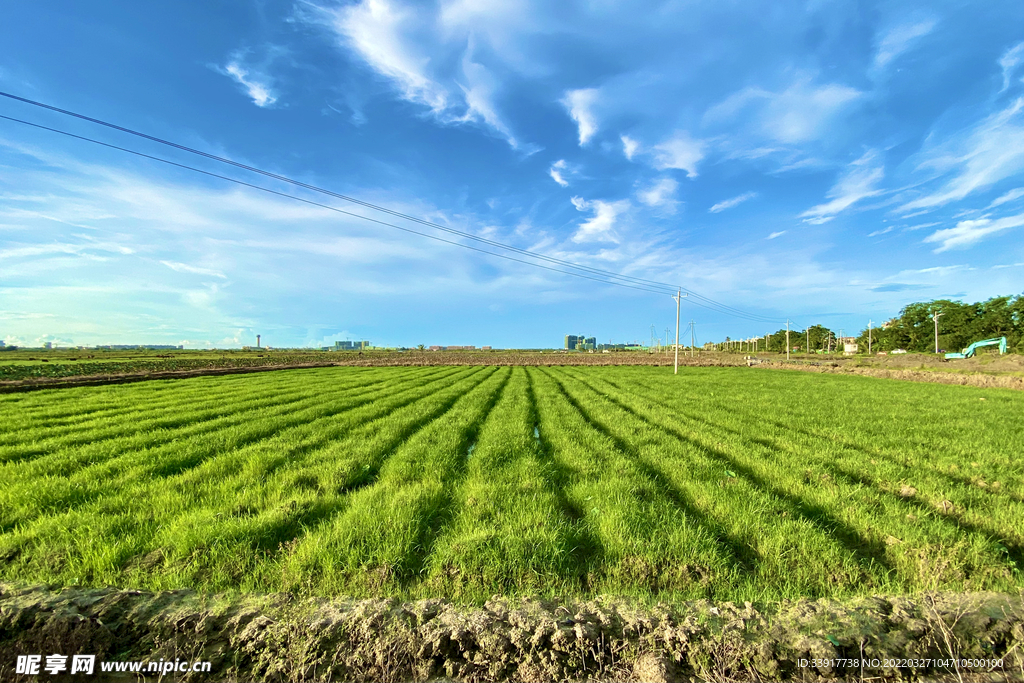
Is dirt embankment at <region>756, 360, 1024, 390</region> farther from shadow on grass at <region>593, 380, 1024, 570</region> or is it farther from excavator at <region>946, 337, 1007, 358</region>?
excavator at <region>946, 337, 1007, 358</region>

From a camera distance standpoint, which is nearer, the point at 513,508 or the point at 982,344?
the point at 513,508

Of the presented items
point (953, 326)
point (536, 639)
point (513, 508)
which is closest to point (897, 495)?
point (513, 508)

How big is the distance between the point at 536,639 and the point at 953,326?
127987 millimetres

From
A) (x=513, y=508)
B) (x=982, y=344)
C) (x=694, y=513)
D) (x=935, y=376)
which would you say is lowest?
(x=694, y=513)

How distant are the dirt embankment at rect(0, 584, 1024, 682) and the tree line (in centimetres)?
10135

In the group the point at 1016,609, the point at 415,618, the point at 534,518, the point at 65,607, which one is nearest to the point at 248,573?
the point at 65,607

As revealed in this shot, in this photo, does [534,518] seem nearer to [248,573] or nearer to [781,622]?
[781,622]

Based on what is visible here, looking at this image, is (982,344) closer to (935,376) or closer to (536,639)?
(935,376)

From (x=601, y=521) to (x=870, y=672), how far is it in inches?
103

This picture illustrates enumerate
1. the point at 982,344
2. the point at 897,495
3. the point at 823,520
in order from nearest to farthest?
the point at 823,520 → the point at 897,495 → the point at 982,344

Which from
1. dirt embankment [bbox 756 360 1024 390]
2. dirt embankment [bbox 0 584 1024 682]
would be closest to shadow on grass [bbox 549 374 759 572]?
dirt embankment [bbox 0 584 1024 682]

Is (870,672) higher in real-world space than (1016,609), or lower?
lower

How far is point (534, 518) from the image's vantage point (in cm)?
497

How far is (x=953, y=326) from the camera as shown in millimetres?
83625
